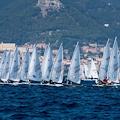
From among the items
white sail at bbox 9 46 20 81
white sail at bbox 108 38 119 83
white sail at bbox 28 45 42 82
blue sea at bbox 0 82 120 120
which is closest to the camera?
blue sea at bbox 0 82 120 120

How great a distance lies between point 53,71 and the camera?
9844cm

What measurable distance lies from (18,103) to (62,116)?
35.4 feet

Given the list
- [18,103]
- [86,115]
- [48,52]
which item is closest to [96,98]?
[18,103]

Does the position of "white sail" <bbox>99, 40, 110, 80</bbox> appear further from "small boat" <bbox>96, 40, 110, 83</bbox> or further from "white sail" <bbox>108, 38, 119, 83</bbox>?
"white sail" <bbox>108, 38, 119, 83</bbox>

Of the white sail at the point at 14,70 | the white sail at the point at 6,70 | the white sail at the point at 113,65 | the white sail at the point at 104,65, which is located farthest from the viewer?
the white sail at the point at 6,70

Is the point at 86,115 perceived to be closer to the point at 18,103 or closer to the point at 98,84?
the point at 18,103

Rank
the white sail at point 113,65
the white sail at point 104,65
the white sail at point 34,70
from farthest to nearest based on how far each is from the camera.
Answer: the white sail at point 104,65
the white sail at point 34,70
the white sail at point 113,65

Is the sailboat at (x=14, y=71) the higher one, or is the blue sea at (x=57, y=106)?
the sailboat at (x=14, y=71)

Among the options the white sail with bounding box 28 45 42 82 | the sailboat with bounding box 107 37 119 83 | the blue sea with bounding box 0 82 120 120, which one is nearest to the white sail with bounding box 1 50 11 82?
the white sail with bounding box 28 45 42 82

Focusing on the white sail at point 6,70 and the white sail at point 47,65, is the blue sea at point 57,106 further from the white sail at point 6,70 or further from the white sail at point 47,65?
the white sail at point 6,70

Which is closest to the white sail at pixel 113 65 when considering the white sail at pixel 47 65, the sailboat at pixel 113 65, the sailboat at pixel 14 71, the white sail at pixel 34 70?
the sailboat at pixel 113 65

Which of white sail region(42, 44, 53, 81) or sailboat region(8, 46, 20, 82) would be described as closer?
white sail region(42, 44, 53, 81)

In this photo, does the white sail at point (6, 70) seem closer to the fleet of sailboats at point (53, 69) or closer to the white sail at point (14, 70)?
the fleet of sailboats at point (53, 69)

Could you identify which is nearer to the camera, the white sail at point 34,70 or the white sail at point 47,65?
the white sail at point 34,70
